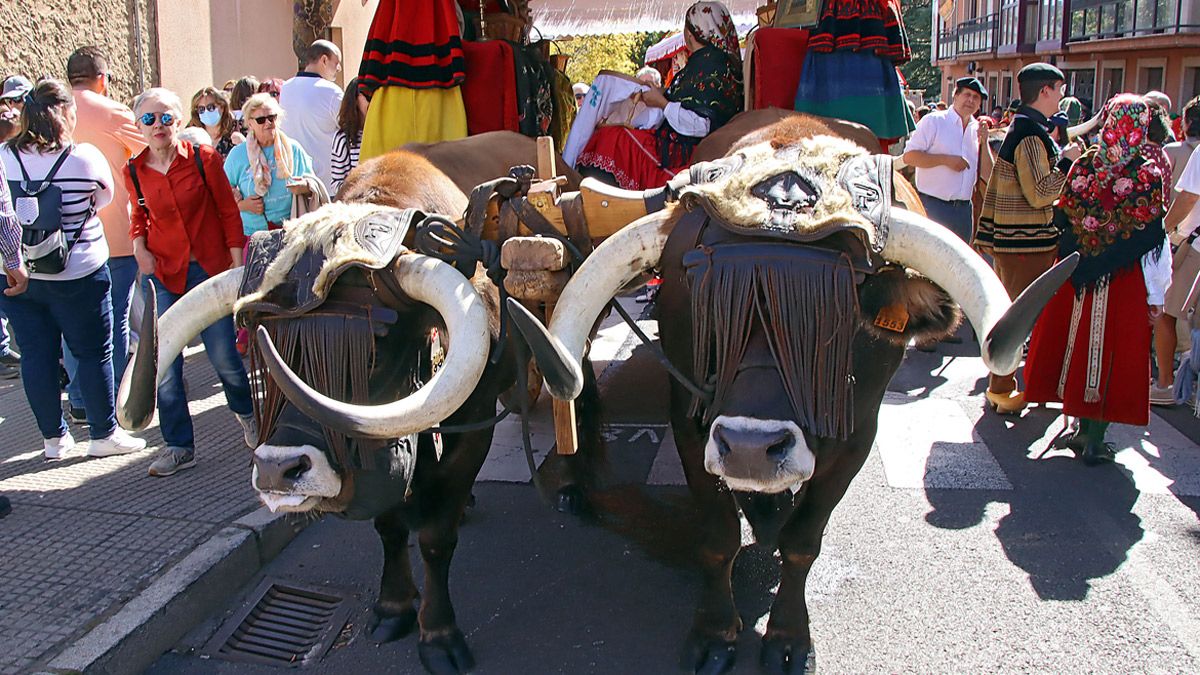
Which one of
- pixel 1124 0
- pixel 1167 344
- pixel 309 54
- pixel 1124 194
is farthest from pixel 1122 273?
pixel 1124 0

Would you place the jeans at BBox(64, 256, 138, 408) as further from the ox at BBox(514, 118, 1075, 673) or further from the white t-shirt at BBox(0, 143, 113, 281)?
the ox at BBox(514, 118, 1075, 673)

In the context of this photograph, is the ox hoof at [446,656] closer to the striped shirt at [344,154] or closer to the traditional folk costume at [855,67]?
the traditional folk costume at [855,67]

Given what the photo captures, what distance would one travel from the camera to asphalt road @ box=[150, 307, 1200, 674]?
377 cm

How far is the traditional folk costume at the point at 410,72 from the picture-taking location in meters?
5.12

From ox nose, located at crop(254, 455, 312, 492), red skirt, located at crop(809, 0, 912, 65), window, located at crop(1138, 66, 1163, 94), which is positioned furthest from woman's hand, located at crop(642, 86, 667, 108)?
window, located at crop(1138, 66, 1163, 94)

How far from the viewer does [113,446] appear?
568 centimetres

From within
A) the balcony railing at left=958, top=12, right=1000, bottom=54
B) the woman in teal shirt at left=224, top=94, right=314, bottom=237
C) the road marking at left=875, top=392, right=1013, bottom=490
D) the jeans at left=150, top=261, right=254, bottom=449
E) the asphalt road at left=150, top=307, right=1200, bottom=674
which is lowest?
the asphalt road at left=150, top=307, right=1200, bottom=674

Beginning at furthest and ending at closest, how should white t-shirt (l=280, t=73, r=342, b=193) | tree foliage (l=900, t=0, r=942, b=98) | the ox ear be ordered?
tree foliage (l=900, t=0, r=942, b=98) < white t-shirt (l=280, t=73, r=342, b=193) < the ox ear

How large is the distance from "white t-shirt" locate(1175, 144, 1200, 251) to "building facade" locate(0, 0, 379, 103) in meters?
8.57

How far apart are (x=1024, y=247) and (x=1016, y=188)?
0.41 m

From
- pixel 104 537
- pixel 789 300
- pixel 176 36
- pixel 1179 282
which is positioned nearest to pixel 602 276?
pixel 789 300

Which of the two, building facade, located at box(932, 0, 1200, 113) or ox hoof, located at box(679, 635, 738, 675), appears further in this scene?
building facade, located at box(932, 0, 1200, 113)

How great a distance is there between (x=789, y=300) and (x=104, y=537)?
11.6ft

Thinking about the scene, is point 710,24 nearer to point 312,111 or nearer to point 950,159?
point 312,111
